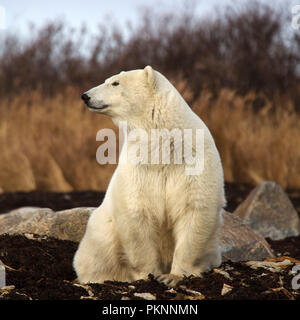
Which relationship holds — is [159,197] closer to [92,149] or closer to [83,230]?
[83,230]

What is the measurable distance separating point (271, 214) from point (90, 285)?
312 centimetres

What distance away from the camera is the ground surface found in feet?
10.3

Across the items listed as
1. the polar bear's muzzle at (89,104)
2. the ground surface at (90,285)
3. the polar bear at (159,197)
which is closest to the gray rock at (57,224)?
the ground surface at (90,285)

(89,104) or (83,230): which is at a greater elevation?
(89,104)

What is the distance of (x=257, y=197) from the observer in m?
5.95

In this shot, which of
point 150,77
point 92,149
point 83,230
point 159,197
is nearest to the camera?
point 159,197

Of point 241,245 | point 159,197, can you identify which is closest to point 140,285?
point 159,197

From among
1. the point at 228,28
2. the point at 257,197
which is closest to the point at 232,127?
the point at 257,197

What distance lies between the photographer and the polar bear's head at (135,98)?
3.42 m

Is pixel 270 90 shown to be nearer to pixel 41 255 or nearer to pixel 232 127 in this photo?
pixel 232 127

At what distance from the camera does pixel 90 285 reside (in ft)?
11.2

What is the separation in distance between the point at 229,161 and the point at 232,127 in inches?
23.1

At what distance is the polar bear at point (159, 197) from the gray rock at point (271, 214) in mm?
2440
